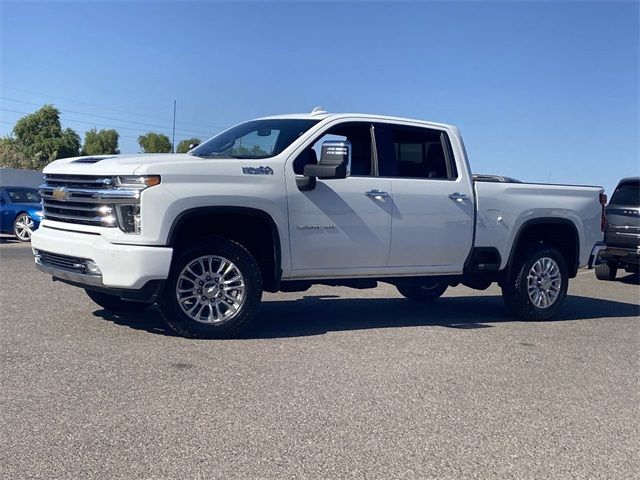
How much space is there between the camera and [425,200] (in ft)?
24.8

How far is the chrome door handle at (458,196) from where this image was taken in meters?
7.79

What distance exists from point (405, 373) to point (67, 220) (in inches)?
129

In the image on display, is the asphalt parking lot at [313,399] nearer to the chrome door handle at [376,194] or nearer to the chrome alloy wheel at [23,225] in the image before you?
the chrome door handle at [376,194]

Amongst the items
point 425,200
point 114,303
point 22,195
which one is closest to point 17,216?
point 22,195

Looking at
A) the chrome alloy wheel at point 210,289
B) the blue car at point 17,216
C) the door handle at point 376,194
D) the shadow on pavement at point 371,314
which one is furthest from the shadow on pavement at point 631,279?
the blue car at point 17,216

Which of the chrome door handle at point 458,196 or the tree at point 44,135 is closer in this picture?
the chrome door handle at point 458,196

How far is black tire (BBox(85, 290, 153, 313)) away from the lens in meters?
7.35

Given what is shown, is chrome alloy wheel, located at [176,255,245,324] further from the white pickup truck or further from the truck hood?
the truck hood

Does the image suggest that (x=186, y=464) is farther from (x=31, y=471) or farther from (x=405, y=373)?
(x=405, y=373)

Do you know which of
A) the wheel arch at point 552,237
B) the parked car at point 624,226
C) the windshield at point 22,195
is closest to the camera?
the wheel arch at point 552,237

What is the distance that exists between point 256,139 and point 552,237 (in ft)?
13.3

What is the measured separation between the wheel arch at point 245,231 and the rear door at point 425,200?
4.32ft

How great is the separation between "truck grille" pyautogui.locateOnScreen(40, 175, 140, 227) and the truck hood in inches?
2.1

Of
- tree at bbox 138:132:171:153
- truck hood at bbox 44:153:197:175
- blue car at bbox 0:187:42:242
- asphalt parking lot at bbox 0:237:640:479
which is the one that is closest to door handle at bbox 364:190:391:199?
asphalt parking lot at bbox 0:237:640:479
